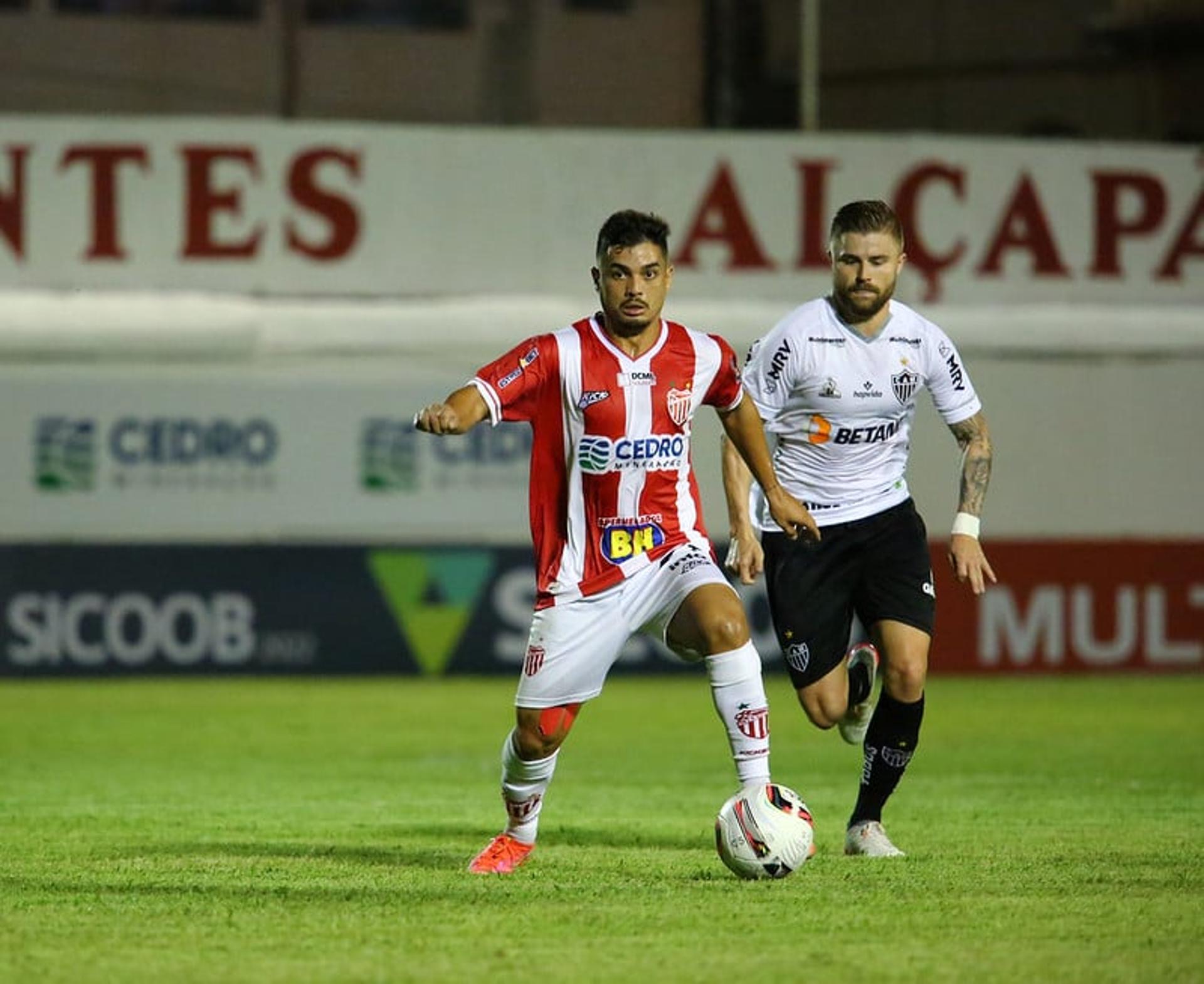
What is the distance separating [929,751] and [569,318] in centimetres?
629

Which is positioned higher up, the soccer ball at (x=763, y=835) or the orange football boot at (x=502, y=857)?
the soccer ball at (x=763, y=835)

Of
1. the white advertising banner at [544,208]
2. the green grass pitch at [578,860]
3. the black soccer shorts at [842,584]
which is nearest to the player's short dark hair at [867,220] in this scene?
the black soccer shorts at [842,584]

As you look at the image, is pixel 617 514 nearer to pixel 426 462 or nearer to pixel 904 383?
pixel 904 383

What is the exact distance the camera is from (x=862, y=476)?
8.09 m

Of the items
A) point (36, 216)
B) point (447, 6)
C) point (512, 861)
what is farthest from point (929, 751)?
point (447, 6)

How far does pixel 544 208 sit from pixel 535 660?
37.4ft

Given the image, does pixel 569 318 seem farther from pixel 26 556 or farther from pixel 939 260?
pixel 26 556

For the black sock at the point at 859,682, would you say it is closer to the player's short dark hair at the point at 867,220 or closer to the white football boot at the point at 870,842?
the white football boot at the point at 870,842

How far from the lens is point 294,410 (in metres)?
18.0

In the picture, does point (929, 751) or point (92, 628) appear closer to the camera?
point (929, 751)

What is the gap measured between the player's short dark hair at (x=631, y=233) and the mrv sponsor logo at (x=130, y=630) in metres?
11.0

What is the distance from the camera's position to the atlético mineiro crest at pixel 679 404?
7086mm

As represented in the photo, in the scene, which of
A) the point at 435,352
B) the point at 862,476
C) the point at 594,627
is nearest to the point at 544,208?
the point at 435,352

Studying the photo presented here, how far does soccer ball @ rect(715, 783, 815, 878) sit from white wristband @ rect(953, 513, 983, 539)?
134 cm
